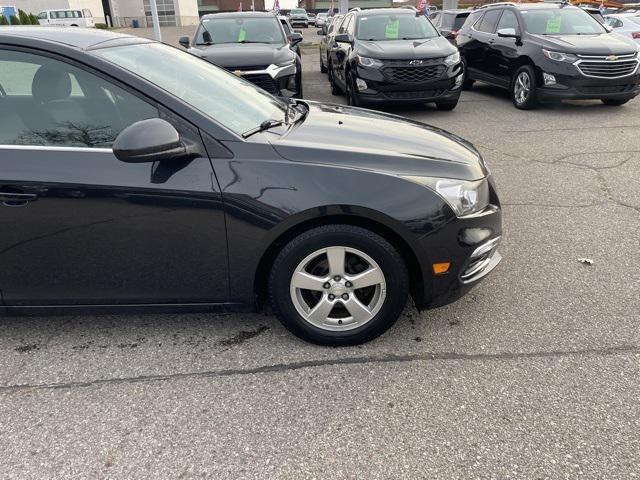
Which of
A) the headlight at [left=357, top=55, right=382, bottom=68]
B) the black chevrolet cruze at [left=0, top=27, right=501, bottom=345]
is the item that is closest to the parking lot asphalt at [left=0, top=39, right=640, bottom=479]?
the black chevrolet cruze at [left=0, top=27, right=501, bottom=345]

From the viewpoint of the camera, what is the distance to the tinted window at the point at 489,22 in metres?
10.2

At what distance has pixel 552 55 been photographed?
8.52m

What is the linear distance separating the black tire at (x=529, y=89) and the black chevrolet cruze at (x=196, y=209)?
Answer: 23.0 ft

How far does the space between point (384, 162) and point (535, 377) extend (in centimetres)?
135

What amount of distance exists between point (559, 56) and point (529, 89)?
72 centimetres

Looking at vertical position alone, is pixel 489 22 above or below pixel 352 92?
above

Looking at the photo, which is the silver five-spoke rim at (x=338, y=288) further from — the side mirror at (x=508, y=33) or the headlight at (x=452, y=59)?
the side mirror at (x=508, y=33)

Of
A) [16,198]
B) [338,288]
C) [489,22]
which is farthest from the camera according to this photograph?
[489,22]

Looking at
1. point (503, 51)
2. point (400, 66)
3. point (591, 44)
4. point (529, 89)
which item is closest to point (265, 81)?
point (400, 66)

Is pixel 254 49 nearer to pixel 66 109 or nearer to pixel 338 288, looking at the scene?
pixel 66 109

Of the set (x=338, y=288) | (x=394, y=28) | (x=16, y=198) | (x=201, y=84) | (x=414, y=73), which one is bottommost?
(x=338, y=288)

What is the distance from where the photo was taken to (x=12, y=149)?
8.42ft

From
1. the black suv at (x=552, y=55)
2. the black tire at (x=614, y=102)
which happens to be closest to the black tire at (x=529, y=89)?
the black suv at (x=552, y=55)

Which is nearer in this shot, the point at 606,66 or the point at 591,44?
the point at 606,66
